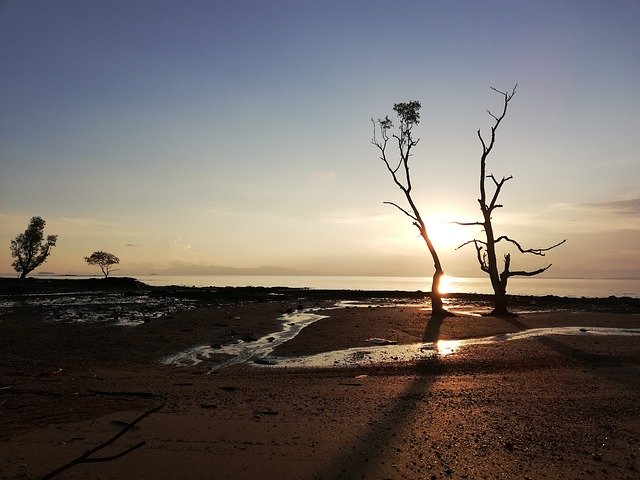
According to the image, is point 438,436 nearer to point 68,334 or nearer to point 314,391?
point 314,391

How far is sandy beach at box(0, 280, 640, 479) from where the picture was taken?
17.4 ft

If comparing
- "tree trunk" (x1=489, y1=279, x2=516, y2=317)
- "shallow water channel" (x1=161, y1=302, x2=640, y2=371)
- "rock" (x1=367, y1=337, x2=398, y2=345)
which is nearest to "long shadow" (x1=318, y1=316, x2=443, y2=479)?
"shallow water channel" (x1=161, y1=302, x2=640, y2=371)

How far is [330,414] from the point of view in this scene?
727 centimetres

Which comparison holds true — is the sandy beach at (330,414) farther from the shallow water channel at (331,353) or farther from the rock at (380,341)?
the rock at (380,341)

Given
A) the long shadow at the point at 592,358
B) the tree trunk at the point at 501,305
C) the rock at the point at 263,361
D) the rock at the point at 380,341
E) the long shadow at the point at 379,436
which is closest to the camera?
the long shadow at the point at 379,436

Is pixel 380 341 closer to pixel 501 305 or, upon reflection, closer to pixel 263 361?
pixel 263 361

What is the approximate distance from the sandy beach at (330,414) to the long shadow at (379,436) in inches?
1.0

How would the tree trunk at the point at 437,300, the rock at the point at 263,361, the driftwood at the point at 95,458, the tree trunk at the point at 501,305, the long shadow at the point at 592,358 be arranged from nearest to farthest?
the driftwood at the point at 95,458, the long shadow at the point at 592,358, the rock at the point at 263,361, the tree trunk at the point at 437,300, the tree trunk at the point at 501,305

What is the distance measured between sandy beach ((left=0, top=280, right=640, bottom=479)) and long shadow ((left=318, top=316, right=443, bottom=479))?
0.09ft

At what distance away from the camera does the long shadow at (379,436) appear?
5203 millimetres

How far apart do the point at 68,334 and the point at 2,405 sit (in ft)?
38.7

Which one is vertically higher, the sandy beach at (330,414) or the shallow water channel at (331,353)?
the sandy beach at (330,414)

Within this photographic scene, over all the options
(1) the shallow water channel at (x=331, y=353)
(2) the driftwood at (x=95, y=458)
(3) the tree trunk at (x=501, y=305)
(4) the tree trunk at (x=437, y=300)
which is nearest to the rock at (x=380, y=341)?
(1) the shallow water channel at (x=331, y=353)

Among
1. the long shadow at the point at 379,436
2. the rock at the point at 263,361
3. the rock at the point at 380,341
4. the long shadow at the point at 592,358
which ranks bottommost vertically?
the rock at the point at 263,361
